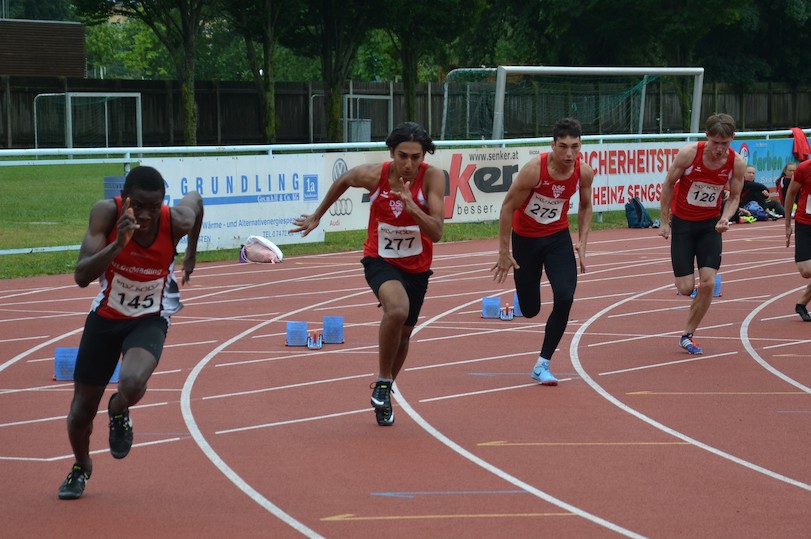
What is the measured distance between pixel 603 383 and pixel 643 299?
195 inches

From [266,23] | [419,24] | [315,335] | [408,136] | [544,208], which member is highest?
[419,24]

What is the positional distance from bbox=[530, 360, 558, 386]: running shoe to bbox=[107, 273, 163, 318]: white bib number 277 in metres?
3.94

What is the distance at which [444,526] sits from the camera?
230 inches

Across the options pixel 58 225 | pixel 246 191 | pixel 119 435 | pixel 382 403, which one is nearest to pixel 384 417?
pixel 382 403

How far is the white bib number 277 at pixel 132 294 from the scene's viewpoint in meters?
6.20

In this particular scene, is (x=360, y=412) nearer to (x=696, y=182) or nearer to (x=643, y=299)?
(x=696, y=182)

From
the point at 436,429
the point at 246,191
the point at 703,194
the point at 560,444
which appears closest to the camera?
the point at 560,444

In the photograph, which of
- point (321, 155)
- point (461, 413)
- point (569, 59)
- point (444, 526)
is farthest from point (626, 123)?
point (444, 526)

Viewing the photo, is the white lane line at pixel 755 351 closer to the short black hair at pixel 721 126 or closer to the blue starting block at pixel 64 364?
the short black hair at pixel 721 126

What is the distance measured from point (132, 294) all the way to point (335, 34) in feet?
108

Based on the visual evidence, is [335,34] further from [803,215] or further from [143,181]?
[143,181]

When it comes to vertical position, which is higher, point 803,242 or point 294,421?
point 803,242

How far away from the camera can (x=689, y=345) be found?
10.9m

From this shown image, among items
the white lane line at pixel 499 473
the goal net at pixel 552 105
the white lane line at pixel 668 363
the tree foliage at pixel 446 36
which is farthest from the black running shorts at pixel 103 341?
the tree foliage at pixel 446 36
